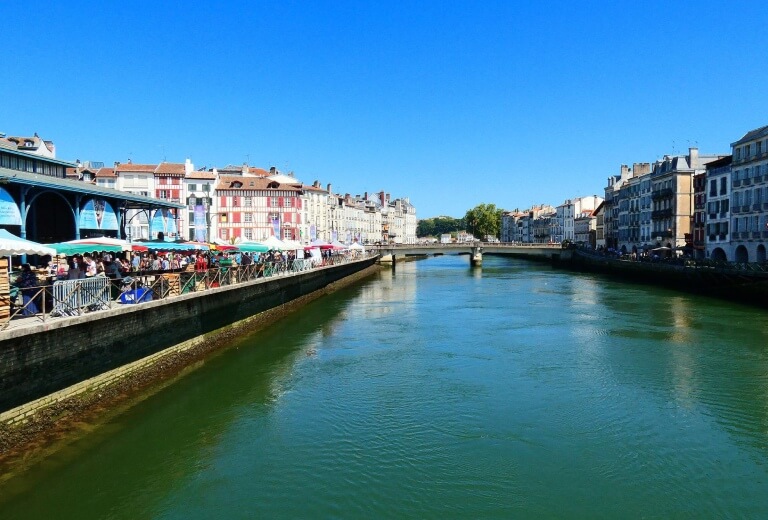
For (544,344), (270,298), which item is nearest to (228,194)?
(270,298)

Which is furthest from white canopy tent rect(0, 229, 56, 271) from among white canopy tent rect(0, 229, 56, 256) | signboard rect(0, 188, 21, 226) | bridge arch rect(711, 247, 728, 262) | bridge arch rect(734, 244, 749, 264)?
bridge arch rect(711, 247, 728, 262)

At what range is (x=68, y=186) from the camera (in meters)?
27.0

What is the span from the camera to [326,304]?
42.6 m

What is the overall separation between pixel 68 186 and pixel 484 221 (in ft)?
466

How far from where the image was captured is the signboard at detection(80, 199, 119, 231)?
29234mm

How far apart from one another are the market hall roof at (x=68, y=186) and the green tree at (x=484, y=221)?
130612 mm

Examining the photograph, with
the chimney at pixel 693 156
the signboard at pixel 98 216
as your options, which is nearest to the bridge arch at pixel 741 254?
the chimney at pixel 693 156

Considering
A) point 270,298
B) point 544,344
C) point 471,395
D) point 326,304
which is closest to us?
point 471,395

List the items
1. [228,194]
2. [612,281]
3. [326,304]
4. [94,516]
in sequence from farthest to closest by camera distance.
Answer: [228,194] → [612,281] → [326,304] → [94,516]

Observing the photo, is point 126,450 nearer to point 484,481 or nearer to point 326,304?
point 484,481

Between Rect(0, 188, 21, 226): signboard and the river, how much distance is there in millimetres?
9682

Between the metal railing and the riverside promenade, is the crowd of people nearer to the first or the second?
the metal railing

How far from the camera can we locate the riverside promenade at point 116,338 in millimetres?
13127

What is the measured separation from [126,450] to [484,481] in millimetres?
8125
